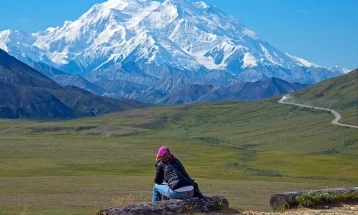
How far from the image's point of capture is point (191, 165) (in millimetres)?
111562

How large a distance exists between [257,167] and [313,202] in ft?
291

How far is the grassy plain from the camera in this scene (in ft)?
176

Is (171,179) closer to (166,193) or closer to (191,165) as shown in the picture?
(166,193)

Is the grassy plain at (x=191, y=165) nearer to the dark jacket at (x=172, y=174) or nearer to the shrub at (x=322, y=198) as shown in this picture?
the shrub at (x=322, y=198)

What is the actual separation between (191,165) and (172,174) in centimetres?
9332

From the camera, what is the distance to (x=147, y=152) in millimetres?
134875

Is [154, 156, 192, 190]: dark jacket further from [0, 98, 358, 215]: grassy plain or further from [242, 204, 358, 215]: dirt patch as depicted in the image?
[0, 98, 358, 215]: grassy plain

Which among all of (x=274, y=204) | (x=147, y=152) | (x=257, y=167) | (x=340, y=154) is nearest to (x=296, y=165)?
(x=257, y=167)

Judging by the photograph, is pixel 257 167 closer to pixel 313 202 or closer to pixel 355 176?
pixel 355 176

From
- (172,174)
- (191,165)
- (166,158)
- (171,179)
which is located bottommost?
(171,179)

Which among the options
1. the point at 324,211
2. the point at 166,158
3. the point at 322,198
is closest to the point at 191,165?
the point at 322,198

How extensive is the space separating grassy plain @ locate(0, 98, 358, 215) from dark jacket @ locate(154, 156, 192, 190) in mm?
19725

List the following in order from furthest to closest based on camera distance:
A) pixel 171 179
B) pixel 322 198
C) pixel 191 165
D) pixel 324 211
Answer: pixel 191 165 → pixel 322 198 → pixel 324 211 → pixel 171 179

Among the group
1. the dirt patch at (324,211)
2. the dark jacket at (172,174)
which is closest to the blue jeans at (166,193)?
the dark jacket at (172,174)
